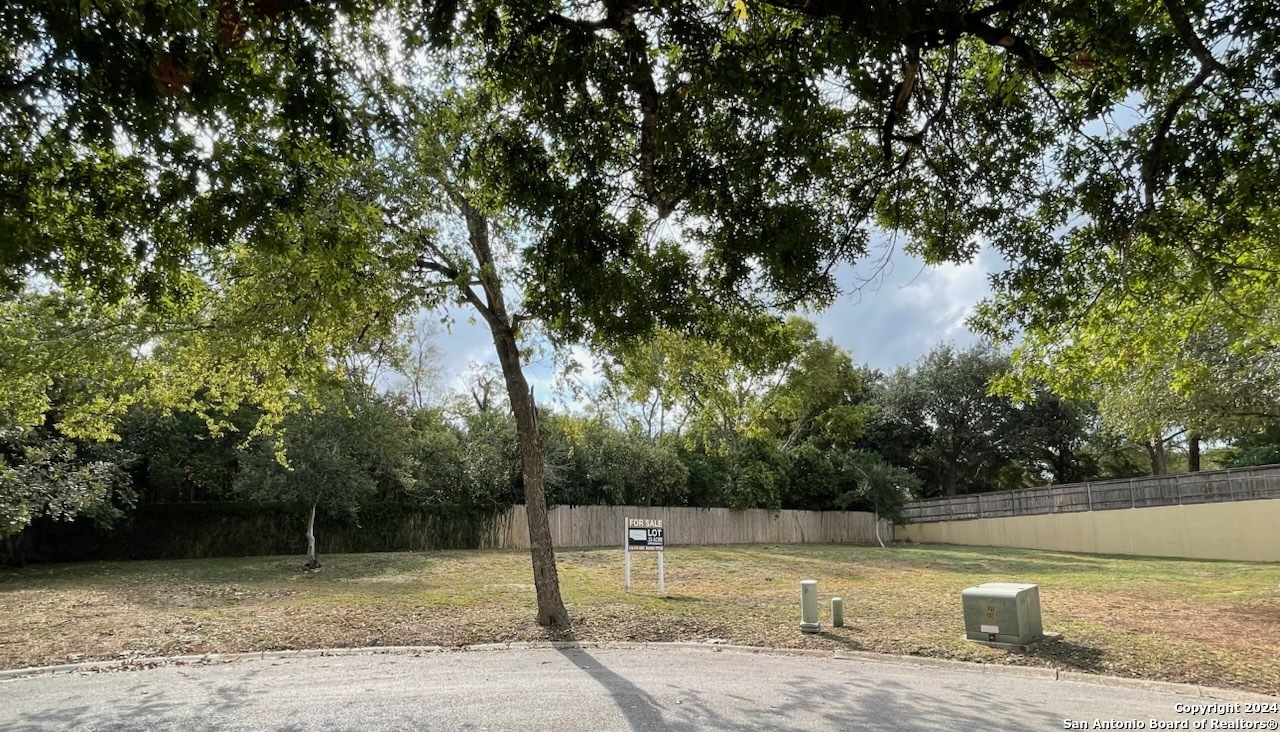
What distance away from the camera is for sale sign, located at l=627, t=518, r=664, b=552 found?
13.1m

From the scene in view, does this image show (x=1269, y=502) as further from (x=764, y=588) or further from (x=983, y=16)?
(x=983, y=16)

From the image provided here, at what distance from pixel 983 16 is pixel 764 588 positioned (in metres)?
11.7

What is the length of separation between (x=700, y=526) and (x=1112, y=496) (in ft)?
49.1

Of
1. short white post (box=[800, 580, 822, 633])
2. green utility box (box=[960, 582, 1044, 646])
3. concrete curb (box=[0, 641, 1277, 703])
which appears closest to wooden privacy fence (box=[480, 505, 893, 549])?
concrete curb (box=[0, 641, 1277, 703])

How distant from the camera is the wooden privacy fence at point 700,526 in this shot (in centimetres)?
2430

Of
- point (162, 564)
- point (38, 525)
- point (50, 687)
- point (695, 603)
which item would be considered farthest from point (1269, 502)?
point (38, 525)

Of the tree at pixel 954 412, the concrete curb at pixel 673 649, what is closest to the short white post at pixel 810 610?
the concrete curb at pixel 673 649

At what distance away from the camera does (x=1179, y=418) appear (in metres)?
18.5

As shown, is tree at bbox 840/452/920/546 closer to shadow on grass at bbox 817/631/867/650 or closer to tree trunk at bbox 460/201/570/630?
shadow on grass at bbox 817/631/867/650

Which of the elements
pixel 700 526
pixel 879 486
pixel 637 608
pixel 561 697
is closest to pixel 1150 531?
pixel 879 486

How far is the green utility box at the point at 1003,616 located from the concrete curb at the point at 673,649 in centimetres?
81

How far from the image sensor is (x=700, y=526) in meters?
27.2

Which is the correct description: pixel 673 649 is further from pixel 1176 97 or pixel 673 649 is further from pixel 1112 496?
pixel 1112 496

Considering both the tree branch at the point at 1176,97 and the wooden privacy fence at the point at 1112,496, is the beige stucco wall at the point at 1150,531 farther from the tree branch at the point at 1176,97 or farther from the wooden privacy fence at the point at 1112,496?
the tree branch at the point at 1176,97
